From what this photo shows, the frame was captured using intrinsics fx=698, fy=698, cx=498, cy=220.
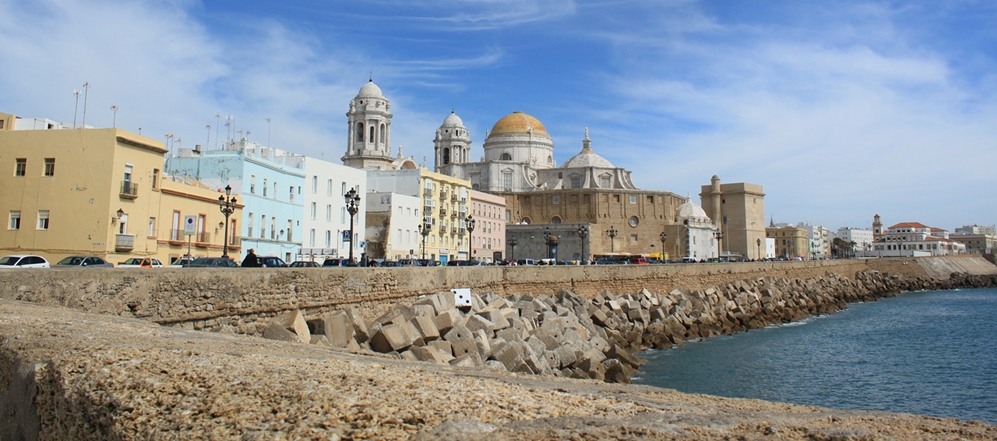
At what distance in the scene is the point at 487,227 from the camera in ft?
192

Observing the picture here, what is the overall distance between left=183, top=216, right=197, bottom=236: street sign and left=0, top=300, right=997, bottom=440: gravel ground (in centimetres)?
1985

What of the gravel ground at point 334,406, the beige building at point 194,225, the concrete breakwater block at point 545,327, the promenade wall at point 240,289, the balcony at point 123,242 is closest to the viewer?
the gravel ground at point 334,406

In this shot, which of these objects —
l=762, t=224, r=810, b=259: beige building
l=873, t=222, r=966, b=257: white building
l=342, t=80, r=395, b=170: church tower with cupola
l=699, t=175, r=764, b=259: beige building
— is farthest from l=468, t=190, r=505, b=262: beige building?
l=873, t=222, r=966, b=257: white building

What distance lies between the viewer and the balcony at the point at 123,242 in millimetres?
22417

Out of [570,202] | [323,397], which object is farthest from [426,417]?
[570,202]

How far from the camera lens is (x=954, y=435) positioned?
162 inches

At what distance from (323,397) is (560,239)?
59.9 metres

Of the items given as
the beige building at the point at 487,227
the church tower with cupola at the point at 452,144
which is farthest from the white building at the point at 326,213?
the church tower with cupola at the point at 452,144

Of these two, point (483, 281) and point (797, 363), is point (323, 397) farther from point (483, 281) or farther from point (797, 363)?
point (797, 363)

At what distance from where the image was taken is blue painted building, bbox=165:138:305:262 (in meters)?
30.7

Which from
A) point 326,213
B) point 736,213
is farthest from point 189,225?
point 736,213

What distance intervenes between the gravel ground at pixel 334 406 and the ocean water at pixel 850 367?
11406 mm

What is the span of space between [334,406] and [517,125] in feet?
254

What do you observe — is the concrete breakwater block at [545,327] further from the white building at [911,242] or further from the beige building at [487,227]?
the white building at [911,242]
